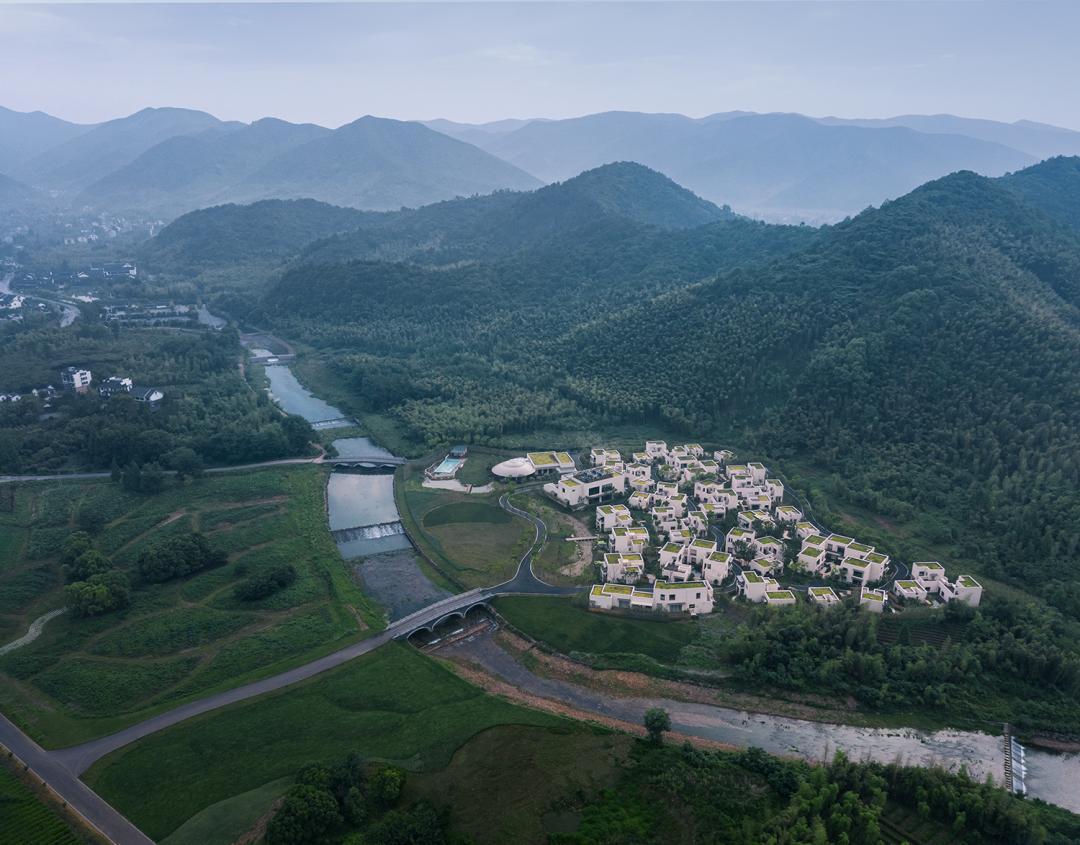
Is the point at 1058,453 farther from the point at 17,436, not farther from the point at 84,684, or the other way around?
the point at 17,436

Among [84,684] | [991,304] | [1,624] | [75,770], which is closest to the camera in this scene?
[75,770]

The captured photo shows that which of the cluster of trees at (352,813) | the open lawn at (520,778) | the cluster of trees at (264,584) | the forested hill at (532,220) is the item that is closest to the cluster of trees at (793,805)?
the open lawn at (520,778)

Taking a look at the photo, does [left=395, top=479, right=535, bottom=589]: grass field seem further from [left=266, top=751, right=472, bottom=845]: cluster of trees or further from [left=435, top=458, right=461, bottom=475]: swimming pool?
[left=266, top=751, right=472, bottom=845]: cluster of trees

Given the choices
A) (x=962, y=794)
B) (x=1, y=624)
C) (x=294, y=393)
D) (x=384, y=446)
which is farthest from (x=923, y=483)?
(x=294, y=393)

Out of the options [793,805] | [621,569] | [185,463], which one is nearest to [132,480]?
[185,463]

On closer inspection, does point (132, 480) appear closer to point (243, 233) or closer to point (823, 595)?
point (823, 595)

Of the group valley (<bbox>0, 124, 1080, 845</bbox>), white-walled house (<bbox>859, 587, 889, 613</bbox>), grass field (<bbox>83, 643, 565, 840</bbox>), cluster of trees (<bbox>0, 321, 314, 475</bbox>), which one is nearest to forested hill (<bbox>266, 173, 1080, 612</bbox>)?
valley (<bbox>0, 124, 1080, 845</bbox>)

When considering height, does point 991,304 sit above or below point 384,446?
above
